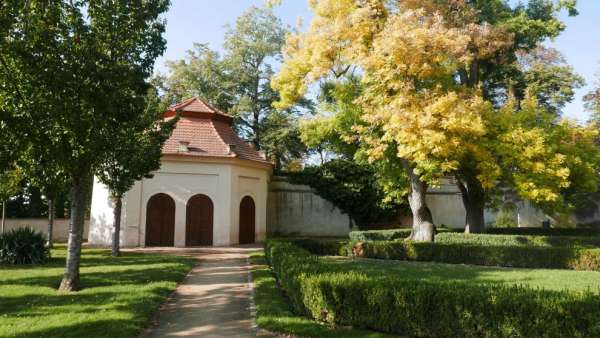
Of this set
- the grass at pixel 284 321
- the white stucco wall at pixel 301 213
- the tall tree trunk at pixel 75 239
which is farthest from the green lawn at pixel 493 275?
the white stucco wall at pixel 301 213

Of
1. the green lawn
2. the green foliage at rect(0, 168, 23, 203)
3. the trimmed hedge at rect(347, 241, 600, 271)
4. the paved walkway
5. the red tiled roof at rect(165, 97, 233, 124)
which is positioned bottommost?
the paved walkway

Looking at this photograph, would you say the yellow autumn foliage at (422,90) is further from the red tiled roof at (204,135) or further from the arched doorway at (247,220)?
the arched doorway at (247,220)

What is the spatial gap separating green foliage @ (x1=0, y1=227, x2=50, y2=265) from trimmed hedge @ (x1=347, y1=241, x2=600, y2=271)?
12.8m

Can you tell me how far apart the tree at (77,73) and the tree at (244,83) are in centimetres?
2589

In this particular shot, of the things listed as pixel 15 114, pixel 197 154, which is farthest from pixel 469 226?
pixel 15 114

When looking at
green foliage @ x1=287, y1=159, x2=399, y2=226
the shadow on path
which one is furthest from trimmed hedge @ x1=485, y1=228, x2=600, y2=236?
the shadow on path

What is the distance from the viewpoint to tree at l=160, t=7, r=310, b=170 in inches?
1465

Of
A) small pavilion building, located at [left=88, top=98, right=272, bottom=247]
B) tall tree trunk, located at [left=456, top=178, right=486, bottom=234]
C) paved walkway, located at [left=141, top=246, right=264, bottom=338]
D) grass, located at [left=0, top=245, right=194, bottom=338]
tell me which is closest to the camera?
grass, located at [left=0, top=245, right=194, bottom=338]

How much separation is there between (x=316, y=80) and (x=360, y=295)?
13.9 meters

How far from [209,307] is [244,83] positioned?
3132 centimetres

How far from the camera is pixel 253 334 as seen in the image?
274 inches

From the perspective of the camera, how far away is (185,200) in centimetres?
2336

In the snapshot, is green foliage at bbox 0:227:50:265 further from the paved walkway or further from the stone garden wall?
the stone garden wall

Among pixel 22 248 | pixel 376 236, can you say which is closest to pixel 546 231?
pixel 376 236
